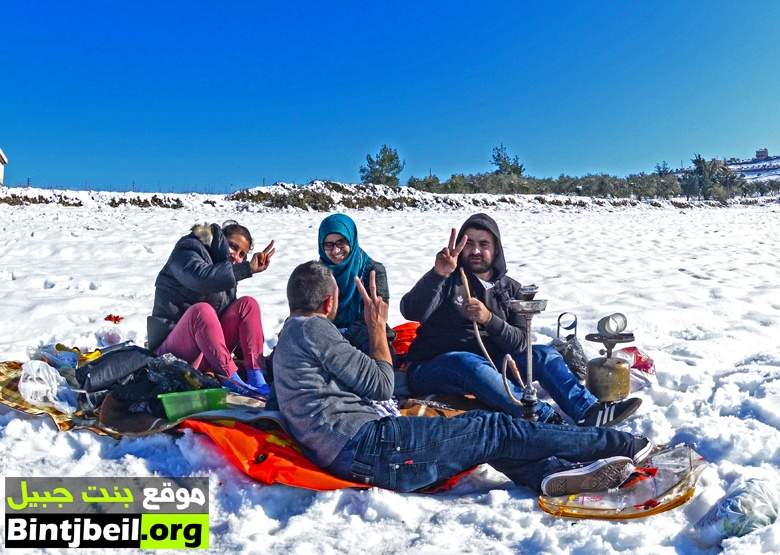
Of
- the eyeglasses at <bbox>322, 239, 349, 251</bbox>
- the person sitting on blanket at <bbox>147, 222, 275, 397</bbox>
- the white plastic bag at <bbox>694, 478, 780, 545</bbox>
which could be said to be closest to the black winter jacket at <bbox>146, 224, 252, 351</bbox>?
the person sitting on blanket at <bbox>147, 222, 275, 397</bbox>

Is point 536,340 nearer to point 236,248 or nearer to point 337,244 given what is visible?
point 337,244

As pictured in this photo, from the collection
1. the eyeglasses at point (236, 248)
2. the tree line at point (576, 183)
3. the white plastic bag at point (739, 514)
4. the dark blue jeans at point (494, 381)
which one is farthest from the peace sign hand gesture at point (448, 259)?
the tree line at point (576, 183)

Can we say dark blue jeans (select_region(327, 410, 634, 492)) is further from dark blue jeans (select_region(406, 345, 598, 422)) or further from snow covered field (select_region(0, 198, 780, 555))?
dark blue jeans (select_region(406, 345, 598, 422))

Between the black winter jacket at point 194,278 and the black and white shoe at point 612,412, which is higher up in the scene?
the black winter jacket at point 194,278

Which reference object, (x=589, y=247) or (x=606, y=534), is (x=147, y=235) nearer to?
(x=589, y=247)

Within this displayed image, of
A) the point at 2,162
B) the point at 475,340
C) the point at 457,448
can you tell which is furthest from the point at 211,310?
the point at 2,162

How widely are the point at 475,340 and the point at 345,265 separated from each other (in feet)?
3.54

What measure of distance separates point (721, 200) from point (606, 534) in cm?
3529

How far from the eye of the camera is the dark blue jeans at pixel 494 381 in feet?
11.9

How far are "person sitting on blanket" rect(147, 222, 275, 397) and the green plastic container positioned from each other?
1.49 feet

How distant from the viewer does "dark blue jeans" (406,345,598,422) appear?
3615mm

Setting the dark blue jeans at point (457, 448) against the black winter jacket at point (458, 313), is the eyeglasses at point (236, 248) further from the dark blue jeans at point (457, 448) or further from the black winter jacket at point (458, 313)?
the dark blue jeans at point (457, 448)

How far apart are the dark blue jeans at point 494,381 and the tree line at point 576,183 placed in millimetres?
24651

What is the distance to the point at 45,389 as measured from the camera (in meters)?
3.64
